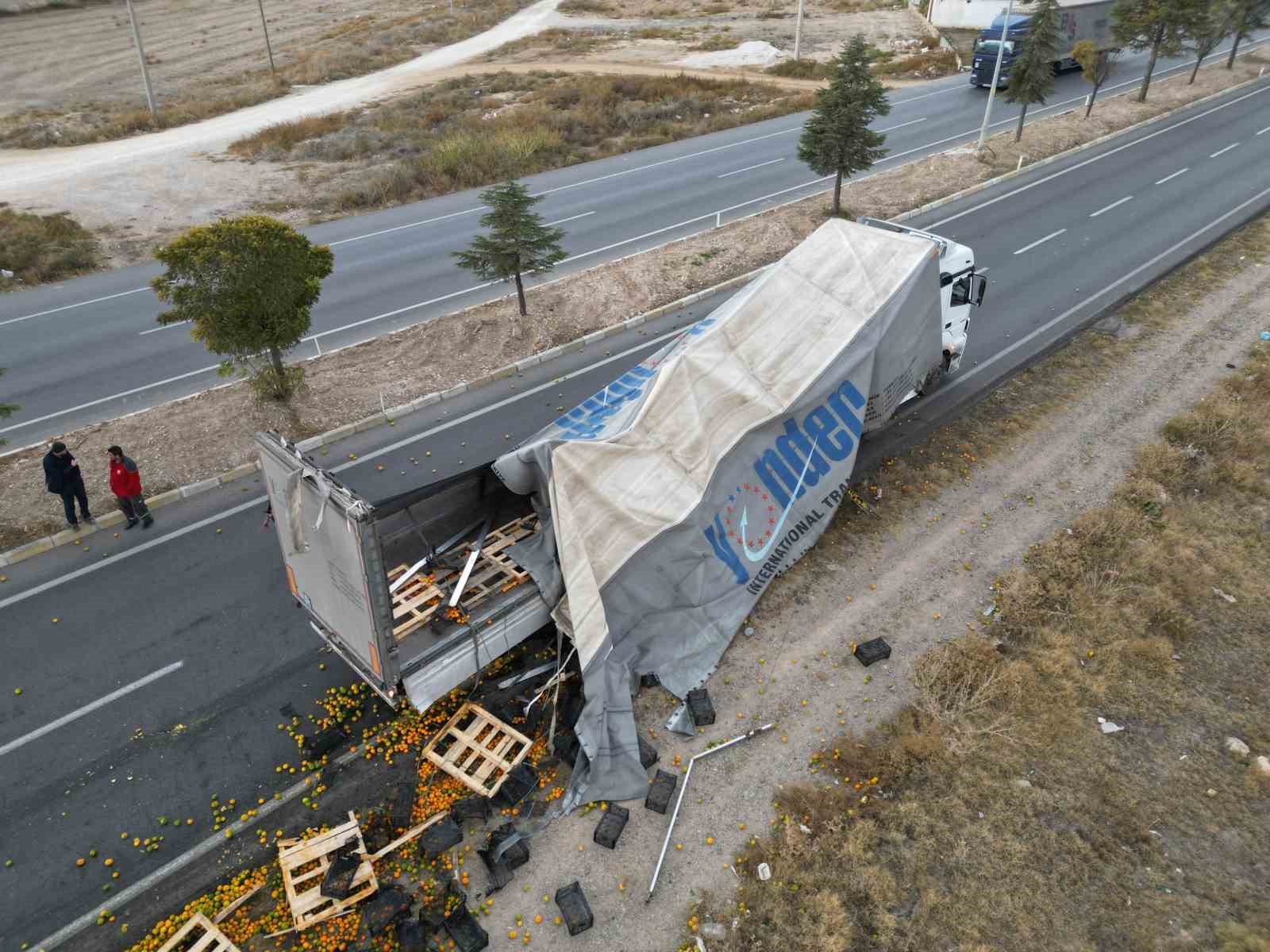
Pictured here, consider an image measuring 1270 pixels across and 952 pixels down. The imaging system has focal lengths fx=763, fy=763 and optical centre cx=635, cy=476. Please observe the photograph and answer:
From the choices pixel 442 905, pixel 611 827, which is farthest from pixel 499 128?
pixel 442 905

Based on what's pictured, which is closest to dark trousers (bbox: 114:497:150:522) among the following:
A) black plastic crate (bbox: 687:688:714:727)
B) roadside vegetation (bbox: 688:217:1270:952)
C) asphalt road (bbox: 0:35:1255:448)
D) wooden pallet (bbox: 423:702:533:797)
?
asphalt road (bbox: 0:35:1255:448)

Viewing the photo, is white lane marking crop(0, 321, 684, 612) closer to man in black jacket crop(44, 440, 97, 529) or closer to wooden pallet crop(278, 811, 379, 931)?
man in black jacket crop(44, 440, 97, 529)

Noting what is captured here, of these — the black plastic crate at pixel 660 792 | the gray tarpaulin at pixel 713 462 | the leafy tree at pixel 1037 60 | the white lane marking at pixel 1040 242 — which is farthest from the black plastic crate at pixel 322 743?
the leafy tree at pixel 1037 60

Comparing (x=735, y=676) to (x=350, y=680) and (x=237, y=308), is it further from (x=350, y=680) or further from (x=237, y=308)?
(x=237, y=308)

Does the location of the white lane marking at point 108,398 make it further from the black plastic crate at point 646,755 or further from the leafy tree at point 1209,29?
the leafy tree at point 1209,29

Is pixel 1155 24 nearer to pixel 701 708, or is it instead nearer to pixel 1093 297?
pixel 1093 297

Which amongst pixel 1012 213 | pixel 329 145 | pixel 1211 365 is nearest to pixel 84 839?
pixel 1211 365
